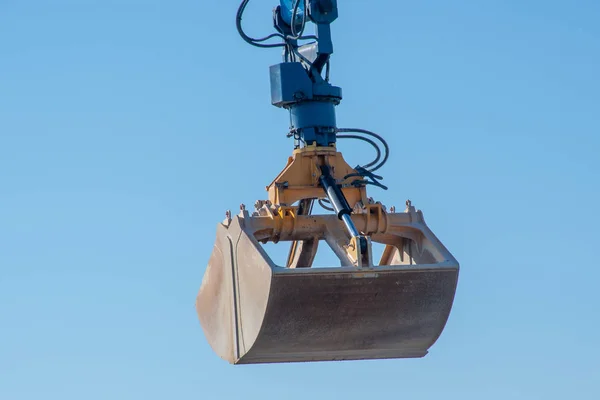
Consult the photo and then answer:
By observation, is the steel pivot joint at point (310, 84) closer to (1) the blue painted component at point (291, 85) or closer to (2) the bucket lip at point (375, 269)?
(1) the blue painted component at point (291, 85)

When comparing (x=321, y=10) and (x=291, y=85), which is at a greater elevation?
(x=321, y=10)

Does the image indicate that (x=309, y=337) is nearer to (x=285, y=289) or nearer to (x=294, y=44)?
(x=285, y=289)

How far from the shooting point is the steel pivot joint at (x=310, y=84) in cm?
4331

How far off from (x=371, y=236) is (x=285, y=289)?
2.95 meters

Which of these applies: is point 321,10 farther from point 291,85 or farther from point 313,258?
point 313,258

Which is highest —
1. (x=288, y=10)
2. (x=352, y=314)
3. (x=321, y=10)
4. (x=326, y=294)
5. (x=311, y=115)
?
(x=288, y=10)

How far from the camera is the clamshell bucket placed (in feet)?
135

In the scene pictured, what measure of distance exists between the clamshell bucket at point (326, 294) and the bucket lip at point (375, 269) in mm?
17

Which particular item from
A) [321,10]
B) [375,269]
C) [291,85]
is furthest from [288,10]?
[375,269]

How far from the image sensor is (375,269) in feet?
135

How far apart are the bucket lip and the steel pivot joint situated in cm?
328

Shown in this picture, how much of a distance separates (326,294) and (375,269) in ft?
3.08

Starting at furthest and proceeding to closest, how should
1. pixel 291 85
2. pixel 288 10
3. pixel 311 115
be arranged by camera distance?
pixel 288 10 → pixel 311 115 → pixel 291 85

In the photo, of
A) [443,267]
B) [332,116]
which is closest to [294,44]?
[332,116]
